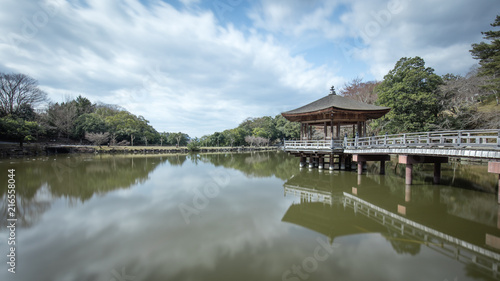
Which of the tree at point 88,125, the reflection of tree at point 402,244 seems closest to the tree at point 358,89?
the reflection of tree at point 402,244

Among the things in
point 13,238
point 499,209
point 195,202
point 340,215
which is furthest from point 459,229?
point 13,238

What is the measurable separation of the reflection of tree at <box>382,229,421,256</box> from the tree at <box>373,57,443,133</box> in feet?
47.3

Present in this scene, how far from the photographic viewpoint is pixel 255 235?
4.46 metres

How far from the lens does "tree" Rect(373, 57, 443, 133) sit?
49.9 feet

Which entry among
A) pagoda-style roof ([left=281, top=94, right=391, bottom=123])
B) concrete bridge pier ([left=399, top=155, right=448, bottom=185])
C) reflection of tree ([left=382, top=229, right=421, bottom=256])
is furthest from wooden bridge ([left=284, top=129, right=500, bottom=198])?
reflection of tree ([left=382, top=229, right=421, bottom=256])

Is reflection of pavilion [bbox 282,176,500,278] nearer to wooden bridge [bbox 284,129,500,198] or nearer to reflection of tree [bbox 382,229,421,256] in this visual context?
reflection of tree [bbox 382,229,421,256]

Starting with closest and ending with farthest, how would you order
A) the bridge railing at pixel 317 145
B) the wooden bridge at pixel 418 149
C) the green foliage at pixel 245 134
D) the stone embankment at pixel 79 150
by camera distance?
the wooden bridge at pixel 418 149 → the bridge railing at pixel 317 145 → the stone embankment at pixel 79 150 → the green foliage at pixel 245 134

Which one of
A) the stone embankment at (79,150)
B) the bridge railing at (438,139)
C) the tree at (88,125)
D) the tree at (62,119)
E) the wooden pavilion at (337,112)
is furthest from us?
the tree at (88,125)

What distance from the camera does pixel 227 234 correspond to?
4.50m

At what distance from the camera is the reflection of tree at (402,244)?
3.79 metres

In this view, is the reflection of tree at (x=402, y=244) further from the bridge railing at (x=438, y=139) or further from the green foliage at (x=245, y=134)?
the green foliage at (x=245, y=134)

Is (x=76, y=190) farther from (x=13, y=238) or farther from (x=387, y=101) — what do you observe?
(x=387, y=101)

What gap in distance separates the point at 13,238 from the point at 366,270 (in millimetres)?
6923

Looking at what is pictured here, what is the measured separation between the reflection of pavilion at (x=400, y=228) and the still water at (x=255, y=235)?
2cm
